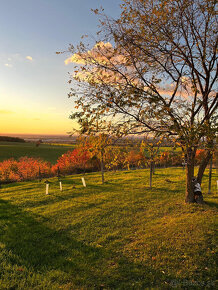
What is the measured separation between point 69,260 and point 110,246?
1844mm

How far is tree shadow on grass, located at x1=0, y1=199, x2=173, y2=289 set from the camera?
5.63 metres

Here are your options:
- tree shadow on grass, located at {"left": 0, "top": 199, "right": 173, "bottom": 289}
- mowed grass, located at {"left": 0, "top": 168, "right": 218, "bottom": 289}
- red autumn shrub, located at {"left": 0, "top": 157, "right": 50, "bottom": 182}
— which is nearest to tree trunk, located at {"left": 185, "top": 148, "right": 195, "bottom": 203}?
mowed grass, located at {"left": 0, "top": 168, "right": 218, "bottom": 289}

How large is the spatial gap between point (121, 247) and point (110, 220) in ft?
11.0

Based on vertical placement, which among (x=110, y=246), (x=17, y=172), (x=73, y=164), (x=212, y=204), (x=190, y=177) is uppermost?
(x=190, y=177)

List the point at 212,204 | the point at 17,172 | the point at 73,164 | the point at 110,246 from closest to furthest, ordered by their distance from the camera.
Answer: the point at 110,246, the point at 212,204, the point at 17,172, the point at 73,164

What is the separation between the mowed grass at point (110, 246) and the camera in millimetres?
5590

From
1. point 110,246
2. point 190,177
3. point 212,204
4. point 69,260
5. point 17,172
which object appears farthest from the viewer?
point 17,172

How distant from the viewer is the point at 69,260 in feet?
22.4

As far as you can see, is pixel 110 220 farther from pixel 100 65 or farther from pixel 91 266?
pixel 100 65

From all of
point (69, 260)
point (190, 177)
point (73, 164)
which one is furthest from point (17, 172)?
point (69, 260)

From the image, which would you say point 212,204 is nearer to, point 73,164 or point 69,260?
point 69,260

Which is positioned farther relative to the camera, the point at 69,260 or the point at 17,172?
the point at 17,172

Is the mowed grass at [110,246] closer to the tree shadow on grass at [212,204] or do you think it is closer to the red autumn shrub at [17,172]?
the tree shadow on grass at [212,204]

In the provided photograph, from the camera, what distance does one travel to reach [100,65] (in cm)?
1013
